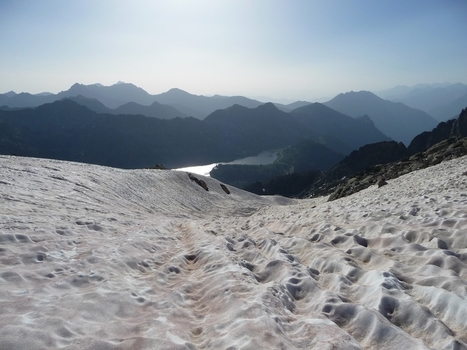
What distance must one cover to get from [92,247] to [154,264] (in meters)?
2.05

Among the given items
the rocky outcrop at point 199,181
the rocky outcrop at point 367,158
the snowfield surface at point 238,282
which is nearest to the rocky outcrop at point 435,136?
the rocky outcrop at point 367,158

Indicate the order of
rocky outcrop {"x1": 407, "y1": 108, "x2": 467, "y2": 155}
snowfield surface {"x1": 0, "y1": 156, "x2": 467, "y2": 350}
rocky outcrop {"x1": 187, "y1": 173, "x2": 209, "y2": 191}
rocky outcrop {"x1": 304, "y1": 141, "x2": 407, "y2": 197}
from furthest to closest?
1. rocky outcrop {"x1": 304, "y1": 141, "x2": 407, "y2": 197}
2. rocky outcrop {"x1": 407, "y1": 108, "x2": 467, "y2": 155}
3. rocky outcrop {"x1": 187, "y1": 173, "x2": 209, "y2": 191}
4. snowfield surface {"x1": 0, "y1": 156, "x2": 467, "y2": 350}

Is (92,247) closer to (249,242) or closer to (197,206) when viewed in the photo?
(249,242)

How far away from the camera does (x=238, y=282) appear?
7.10 meters

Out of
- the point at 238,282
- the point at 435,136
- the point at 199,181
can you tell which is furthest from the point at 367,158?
the point at 238,282

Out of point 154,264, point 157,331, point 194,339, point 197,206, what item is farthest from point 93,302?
point 197,206

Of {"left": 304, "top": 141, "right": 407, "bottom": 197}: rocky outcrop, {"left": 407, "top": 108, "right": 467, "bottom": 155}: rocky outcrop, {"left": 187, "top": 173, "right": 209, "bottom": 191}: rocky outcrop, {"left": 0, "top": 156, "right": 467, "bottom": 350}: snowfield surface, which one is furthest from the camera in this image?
{"left": 304, "top": 141, "right": 407, "bottom": 197}: rocky outcrop

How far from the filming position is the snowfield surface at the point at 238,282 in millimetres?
4797

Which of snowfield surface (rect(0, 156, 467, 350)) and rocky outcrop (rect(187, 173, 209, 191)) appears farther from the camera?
rocky outcrop (rect(187, 173, 209, 191))

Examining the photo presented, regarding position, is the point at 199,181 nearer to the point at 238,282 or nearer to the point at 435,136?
the point at 238,282

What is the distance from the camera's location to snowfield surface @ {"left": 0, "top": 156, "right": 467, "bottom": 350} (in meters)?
4.80

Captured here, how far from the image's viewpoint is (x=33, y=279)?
6.59 meters

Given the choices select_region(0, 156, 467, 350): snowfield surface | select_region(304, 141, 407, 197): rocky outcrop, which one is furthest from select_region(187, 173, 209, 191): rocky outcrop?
select_region(304, 141, 407, 197): rocky outcrop

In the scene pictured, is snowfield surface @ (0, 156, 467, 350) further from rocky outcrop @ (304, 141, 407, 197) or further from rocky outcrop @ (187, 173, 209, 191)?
rocky outcrop @ (304, 141, 407, 197)
